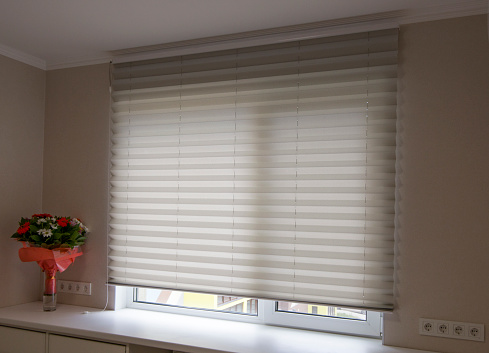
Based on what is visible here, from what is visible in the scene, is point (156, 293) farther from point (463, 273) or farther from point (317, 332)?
point (463, 273)

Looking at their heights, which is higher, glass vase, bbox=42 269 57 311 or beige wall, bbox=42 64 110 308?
beige wall, bbox=42 64 110 308

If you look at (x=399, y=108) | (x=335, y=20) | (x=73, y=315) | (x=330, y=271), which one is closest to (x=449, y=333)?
(x=330, y=271)

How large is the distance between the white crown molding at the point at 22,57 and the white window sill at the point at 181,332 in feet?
5.79

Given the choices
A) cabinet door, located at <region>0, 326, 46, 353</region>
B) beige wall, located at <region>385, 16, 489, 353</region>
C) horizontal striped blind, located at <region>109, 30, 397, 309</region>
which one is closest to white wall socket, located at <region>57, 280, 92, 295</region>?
horizontal striped blind, located at <region>109, 30, 397, 309</region>

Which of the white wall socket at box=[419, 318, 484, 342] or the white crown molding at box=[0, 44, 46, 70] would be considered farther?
the white crown molding at box=[0, 44, 46, 70]

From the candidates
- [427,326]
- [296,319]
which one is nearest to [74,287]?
[296,319]

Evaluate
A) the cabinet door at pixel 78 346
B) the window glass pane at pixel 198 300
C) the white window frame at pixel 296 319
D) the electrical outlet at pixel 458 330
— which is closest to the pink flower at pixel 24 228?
the cabinet door at pixel 78 346

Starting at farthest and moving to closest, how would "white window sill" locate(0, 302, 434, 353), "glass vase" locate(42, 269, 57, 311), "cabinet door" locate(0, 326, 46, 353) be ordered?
"glass vase" locate(42, 269, 57, 311), "cabinet door" locate(0, 326, 46, 353), "white window sill" locate(0, 302, 434, 353)

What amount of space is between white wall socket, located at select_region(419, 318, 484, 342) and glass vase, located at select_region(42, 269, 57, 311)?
2.34 meters

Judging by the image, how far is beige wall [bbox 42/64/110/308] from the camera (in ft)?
10.2

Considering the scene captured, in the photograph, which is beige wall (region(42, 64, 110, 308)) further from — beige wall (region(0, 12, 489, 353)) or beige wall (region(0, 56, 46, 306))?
beige wall (region(0, 12, 489, 353))

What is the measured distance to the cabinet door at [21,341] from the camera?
8.77ft

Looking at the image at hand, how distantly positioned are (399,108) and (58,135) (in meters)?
2.43

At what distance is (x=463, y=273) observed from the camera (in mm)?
2209
